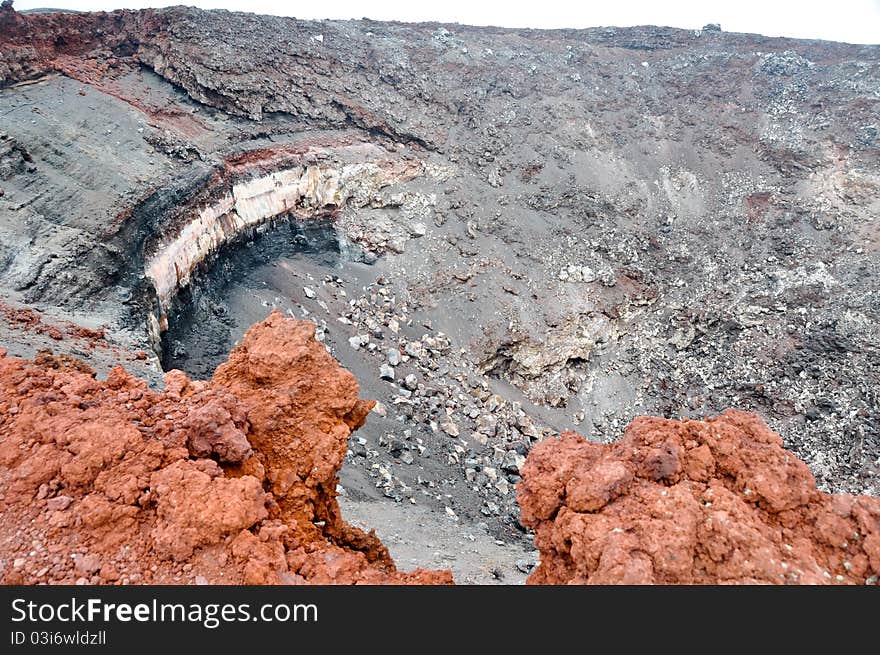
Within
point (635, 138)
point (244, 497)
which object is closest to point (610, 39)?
point (635, 138)

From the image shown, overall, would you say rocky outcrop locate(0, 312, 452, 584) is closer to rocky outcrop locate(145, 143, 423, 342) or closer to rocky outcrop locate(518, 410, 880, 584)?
rocky outcrop locate(518, 410, 880, 584)

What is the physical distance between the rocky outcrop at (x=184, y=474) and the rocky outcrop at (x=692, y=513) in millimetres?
1765

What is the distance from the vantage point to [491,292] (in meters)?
22.9

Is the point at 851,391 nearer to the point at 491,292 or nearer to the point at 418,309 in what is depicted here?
the point at 491,292

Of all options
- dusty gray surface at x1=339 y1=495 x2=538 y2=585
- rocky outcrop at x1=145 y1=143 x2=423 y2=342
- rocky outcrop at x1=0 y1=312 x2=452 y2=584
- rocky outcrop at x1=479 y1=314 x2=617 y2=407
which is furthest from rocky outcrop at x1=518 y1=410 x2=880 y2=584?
rocky outcrop at x1=479 y1=314 x2=617 y2=407

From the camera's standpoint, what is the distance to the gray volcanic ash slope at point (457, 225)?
16031 millimetres

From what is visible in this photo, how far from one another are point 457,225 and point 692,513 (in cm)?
2058

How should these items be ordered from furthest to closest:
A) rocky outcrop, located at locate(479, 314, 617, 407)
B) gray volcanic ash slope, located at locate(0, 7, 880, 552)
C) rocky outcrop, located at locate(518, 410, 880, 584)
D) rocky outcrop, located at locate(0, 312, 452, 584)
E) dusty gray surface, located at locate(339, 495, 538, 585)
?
rocky outcrop, located at locate(479, 314, 617, 407)
gray volcanic ash slope, located at locate(0, 7, 880, 552)
dusty gray surface, located at locate(339, 495, 538, 585)
rocky outcrop, located at locate(0, 312, 452, 584)
rocky outcrop, located at locate(518, 410, 880, 584)

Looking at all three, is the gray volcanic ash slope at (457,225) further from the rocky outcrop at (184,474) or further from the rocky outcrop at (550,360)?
the rocky outcrop at (184,474)

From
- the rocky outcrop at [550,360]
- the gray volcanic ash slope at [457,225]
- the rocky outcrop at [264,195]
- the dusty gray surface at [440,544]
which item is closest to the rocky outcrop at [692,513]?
the dusty gray surface at [440,544]

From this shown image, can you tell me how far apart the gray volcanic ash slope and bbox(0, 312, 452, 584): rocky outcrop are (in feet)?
16.6

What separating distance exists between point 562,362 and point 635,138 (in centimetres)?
1454

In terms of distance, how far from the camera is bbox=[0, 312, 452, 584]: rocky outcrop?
4789 mm

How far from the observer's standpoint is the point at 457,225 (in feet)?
79.9
